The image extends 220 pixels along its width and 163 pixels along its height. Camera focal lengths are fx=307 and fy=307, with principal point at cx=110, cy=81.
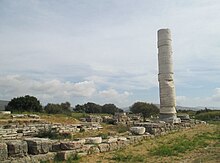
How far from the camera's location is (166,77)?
2211 centimetres

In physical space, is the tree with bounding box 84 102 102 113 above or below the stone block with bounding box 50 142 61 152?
above

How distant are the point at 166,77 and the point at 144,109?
20.2 meters

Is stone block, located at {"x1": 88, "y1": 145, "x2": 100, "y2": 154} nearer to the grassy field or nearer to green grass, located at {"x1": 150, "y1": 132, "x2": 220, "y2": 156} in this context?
the grassy field

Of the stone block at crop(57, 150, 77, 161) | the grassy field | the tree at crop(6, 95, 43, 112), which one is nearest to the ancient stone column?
the grassy field

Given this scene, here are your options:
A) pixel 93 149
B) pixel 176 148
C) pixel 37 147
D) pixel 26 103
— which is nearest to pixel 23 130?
pixel 93 149

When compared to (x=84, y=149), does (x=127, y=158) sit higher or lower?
lower

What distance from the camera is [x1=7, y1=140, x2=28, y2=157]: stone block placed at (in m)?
9.11

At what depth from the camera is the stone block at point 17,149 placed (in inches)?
359

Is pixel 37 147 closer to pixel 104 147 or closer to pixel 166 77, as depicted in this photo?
pixel 104 147

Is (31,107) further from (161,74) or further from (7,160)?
(7,160)

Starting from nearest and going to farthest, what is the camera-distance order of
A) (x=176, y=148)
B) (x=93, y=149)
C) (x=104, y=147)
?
(x=93, y=149), (x=104, y=147), (x=176, y=148)

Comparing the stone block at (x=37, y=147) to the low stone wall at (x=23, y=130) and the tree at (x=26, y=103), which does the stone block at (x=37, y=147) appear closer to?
the low stone wall at (x=23, y=130)

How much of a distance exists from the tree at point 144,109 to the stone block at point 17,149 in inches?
1244

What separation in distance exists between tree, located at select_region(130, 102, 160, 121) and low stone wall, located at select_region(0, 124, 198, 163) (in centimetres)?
2880
